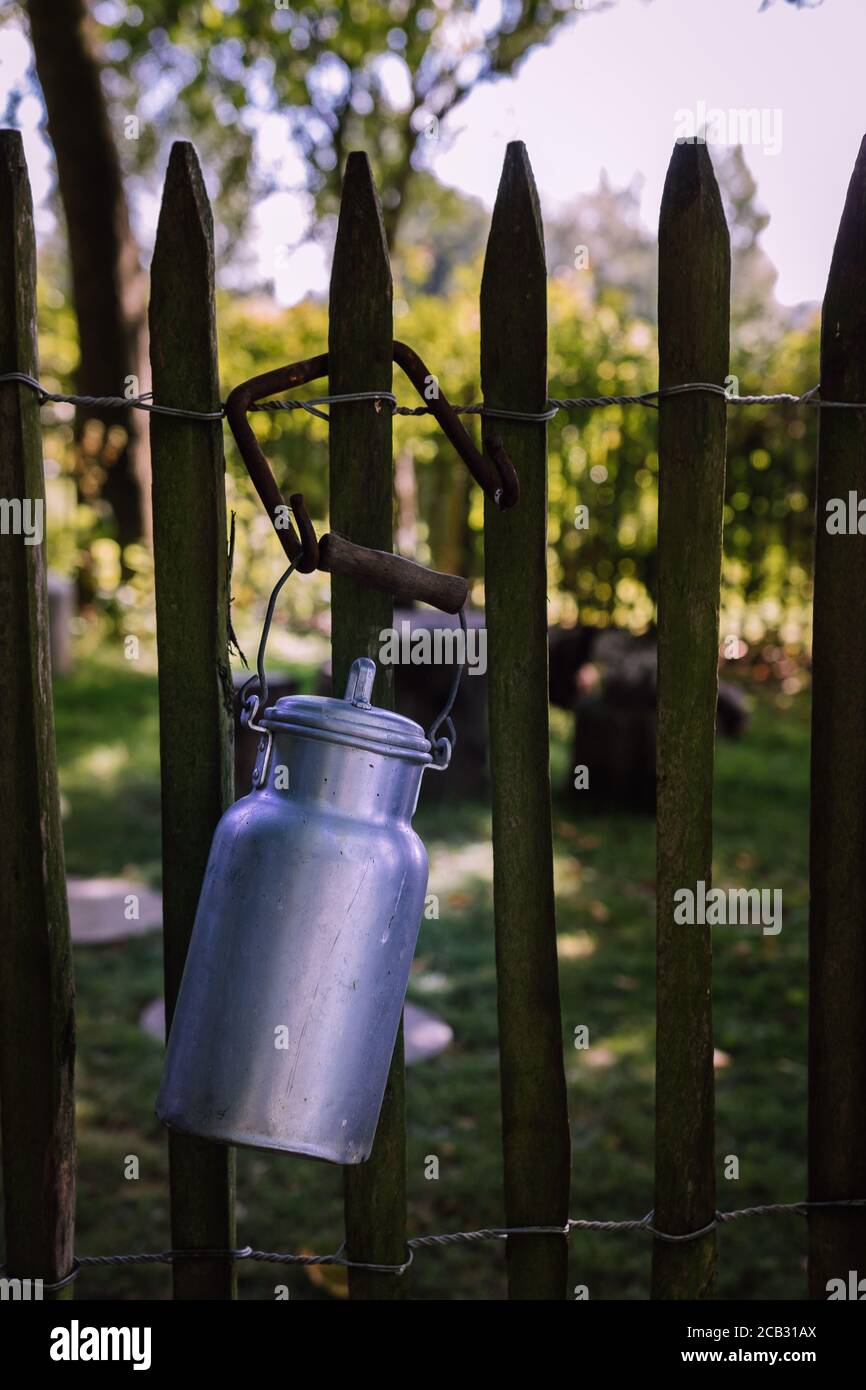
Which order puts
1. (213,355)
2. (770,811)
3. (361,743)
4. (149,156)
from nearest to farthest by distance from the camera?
(361,743), (213,355), (770,811), (149,156)

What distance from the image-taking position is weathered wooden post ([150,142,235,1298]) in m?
1.63

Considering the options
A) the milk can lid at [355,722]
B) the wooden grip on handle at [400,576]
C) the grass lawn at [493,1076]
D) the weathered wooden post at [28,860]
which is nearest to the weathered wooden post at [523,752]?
the wooden grip on handle at [400,576]

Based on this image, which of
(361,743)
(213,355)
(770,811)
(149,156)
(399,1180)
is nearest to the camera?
(361,743)

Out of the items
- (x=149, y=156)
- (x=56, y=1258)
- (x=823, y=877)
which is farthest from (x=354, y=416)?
(x=149, y=156)

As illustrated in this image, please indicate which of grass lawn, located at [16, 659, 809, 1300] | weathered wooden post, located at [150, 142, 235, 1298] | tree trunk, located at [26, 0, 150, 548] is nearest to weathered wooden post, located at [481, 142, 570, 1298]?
weathered wooden post, located at [150, 142, 235, 1298]

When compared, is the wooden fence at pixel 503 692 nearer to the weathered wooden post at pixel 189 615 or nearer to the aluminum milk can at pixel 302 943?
the weathered wooden post at pixel 189 615

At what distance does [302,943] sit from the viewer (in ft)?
4.68

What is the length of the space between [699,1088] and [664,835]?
408 millimetres

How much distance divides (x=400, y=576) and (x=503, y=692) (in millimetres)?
269

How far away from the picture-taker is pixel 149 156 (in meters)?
19.7

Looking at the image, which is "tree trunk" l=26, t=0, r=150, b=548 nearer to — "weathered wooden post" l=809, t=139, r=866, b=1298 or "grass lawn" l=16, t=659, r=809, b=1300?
"grass lawn" l=16, t=659, r=809, b=1300

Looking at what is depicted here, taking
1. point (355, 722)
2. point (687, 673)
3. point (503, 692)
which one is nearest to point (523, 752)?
point (503, 692)
